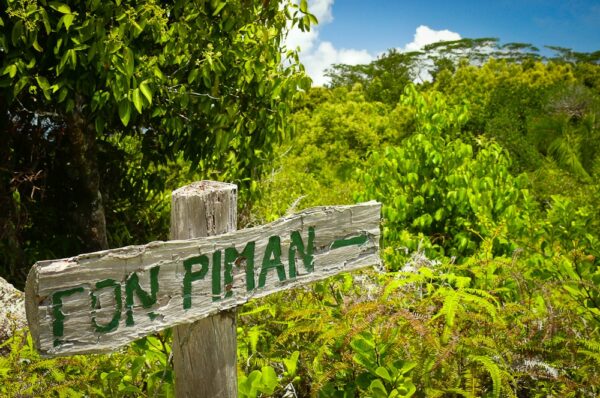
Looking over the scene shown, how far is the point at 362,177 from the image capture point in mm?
5547

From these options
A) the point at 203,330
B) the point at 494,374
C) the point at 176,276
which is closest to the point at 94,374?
the point at 203,330

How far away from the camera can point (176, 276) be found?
5.41 feet

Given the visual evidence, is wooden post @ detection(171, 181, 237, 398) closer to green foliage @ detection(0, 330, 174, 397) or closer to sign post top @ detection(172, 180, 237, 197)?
sign post top @ detection(172, 180, 237, 197)

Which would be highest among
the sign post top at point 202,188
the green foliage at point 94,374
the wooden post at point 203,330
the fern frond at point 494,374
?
the sign post top at point 202,188

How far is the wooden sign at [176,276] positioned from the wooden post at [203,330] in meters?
0.07

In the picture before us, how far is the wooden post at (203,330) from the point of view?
5.75ft

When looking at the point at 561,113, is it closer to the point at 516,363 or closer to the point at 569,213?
the point at 569,213

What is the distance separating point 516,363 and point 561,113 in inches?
496

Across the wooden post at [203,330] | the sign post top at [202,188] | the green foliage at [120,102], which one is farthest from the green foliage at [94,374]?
the green foliage at [120,102]

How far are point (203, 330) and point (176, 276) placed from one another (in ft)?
0.72

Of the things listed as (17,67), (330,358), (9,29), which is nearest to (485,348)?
(330,358)

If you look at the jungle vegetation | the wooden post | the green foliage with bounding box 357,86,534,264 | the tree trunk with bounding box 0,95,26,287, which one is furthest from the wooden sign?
the tree trunk with bounding box 0,95,26,287

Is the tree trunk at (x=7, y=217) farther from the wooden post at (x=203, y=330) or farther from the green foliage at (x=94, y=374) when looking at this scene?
the wooden post at (x=203, y=330)

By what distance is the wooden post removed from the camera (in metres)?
1.75
